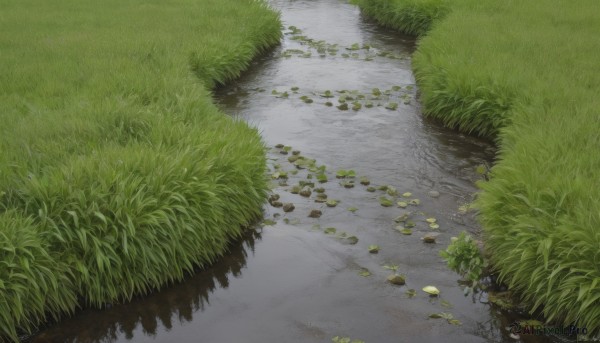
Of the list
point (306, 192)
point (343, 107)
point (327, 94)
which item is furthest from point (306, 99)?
point (306, 192)

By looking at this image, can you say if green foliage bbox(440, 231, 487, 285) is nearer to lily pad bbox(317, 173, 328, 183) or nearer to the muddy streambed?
the muddy streambed

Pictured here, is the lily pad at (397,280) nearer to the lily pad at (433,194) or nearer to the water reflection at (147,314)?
the water reflection at (147,314)

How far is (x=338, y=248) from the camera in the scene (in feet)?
20.4

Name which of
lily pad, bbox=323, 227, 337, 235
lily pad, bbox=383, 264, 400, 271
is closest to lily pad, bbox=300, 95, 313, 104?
lily pad, bbox=323, 227, 337, 235

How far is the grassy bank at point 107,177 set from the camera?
4988mm

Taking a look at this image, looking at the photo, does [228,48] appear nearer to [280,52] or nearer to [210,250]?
[280,52]

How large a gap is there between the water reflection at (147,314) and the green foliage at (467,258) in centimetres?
199

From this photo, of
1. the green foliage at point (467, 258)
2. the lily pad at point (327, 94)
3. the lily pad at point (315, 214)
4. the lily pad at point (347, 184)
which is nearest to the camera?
the green foliage at point (467, 258)

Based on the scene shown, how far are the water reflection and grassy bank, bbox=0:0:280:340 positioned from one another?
110mm

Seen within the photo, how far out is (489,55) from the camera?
389 inches

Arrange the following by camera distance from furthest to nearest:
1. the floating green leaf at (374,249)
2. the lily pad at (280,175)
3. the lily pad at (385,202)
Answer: the lily pad at (280,175) < the lily pad at (385,202) < the floating green leaf at (374,249)

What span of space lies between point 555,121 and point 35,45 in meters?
7.81

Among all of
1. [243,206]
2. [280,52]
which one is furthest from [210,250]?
[280,52]

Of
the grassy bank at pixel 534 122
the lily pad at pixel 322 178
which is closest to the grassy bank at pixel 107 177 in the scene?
the lily pad at pixel 322 178
